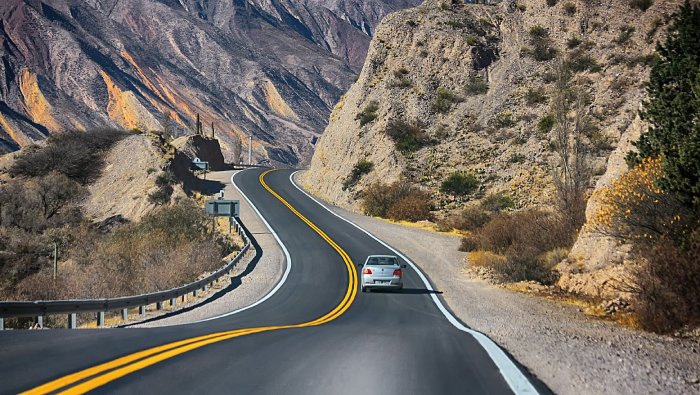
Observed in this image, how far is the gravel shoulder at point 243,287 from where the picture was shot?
62.3 ft

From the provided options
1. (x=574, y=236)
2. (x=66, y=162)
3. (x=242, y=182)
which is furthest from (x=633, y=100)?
(x=66, y=162)

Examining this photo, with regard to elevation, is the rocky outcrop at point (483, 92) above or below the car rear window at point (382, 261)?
above

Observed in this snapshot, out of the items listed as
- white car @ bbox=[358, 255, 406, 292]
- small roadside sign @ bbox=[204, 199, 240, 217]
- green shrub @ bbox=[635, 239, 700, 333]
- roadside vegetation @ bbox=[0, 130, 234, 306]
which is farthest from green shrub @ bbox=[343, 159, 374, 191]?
green shrub @ bbox=[635, 239, 700, 333]

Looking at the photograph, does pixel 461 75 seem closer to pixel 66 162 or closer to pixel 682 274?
pixel 66 162

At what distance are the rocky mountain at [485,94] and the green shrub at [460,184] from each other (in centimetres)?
76

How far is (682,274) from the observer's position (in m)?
13.4

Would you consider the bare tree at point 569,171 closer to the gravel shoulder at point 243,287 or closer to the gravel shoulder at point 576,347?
the gravel shoulder at point 576,347

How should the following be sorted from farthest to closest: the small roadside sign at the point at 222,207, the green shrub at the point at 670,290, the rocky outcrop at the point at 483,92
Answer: the rocky outcrop at the point at 483,92 → the small roadside sign at the point at 222,207 → the green shrub at the point at 670,290

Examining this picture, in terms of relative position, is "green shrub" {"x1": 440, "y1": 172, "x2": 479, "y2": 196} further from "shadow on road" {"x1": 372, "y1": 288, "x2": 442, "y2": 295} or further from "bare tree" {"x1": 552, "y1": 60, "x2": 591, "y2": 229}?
"shadow on road" {"x1": 372, "y1": 288, "x2": 442, "y2": 295}

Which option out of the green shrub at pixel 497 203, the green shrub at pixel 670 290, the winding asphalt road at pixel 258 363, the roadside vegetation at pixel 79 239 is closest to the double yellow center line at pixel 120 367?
the winding asphalt road at pixel 258 363

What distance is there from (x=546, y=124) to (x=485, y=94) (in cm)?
1158

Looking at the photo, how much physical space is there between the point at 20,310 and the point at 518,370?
31.0ft

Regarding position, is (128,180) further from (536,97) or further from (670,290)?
(670,290)

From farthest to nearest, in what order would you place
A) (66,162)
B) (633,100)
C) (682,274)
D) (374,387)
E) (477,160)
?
(66,162)
(477,160)
(633,100)
(682,274)
(374,387)
